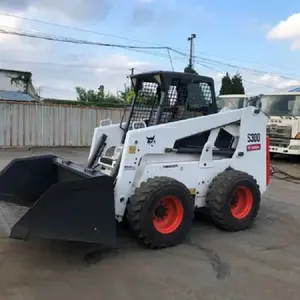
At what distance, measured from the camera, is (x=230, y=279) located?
3961 mm

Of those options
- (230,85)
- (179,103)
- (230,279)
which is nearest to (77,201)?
(230,279)

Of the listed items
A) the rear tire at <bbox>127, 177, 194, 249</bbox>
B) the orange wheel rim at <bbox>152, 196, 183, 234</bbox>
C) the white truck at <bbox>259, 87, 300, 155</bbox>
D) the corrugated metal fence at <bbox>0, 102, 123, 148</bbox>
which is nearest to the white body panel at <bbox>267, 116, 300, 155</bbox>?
the white truck at <bbox>259, 87, 300, 155</bbox>

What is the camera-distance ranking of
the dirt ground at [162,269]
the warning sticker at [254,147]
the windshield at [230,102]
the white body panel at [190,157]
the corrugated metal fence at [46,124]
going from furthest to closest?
the corrugated metal fence at [46,124] < the windshield at [230,102] < the warning sticker at [254,147] < the white body panel at [190,157] < the dirt ground at [162,269]

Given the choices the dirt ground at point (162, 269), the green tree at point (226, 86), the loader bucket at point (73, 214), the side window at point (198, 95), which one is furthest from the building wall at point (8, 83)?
the loader bucket at point (73, 214)

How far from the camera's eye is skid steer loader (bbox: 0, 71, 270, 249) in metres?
4.06

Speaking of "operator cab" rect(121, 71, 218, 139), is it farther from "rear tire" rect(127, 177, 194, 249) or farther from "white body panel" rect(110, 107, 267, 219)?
"rear tire" rect(127, 177, 194, 249)

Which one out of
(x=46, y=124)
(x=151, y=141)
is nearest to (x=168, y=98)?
(x=151, y=141)

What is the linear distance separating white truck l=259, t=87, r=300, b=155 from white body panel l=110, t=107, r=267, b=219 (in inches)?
285

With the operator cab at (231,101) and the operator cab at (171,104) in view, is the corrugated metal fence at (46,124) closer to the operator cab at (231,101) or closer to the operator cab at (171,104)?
the operator cab at (231,101)

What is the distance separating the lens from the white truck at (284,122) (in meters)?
12.8

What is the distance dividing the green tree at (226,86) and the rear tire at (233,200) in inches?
1079

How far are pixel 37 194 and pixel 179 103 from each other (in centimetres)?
243

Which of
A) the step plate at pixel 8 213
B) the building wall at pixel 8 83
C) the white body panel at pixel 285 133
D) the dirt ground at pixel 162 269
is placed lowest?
the dirt ground at pixel 162 269

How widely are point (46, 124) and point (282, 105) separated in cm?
993
